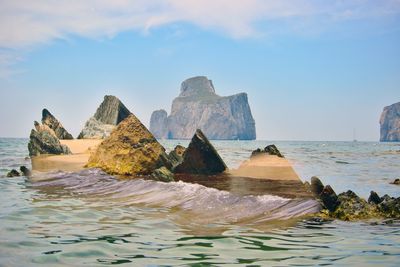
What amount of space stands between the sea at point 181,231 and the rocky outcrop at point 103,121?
92.5 ft

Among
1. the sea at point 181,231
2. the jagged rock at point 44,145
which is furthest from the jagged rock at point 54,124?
the sea at point 181,231

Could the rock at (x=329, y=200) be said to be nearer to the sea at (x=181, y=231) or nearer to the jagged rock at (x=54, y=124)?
the sea at (x=181, y=231)

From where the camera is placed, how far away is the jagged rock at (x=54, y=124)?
45.4 metres

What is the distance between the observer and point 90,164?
19781mm

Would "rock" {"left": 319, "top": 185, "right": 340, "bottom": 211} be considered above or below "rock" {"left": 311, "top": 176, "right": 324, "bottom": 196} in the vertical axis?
below

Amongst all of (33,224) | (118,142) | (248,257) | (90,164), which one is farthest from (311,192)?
(90,164)

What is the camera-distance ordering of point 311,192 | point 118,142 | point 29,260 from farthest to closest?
point 118,142
point 311,192
point 29,260

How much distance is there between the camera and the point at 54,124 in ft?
151

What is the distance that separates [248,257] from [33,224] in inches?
182

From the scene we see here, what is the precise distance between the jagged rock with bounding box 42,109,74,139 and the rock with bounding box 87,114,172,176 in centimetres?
2769

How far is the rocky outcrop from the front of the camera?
43.2 m

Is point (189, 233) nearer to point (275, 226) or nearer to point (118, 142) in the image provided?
point (275, 226)

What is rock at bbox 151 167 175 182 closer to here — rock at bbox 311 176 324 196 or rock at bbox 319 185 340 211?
rock at bbox 311 176 324 196

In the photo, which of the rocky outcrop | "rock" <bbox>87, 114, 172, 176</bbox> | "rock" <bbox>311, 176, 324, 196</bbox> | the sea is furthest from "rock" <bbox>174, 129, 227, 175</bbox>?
the rocky outcrop
